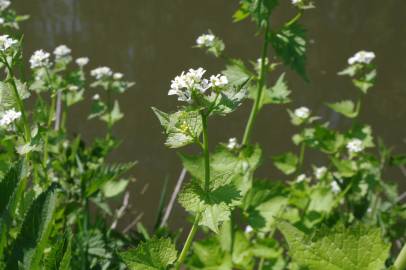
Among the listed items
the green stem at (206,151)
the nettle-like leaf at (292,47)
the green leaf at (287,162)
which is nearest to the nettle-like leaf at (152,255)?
the green stem at (206,151)

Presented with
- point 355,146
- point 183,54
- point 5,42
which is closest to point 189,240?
point 5,42

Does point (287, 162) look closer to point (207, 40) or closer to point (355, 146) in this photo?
point (355, 146)

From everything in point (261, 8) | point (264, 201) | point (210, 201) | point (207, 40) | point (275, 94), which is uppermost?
point (261, 8)

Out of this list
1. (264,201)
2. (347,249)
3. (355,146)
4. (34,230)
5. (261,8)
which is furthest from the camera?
(355,146)

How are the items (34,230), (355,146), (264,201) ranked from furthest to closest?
(355,146)
(264,201)
(34,230)

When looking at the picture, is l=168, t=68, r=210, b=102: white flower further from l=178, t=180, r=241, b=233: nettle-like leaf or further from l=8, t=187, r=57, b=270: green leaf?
l=8, t=187, r=57, b=270: green leaf

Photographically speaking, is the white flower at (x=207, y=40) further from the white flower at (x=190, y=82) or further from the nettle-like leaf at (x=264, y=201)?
the white flower at (x=190, y=82)

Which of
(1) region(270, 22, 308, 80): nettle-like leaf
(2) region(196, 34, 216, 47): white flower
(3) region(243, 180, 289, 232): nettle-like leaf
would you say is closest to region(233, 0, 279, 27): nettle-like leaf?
(1) region(270, 22, 308, 80): nettle-like leaf
